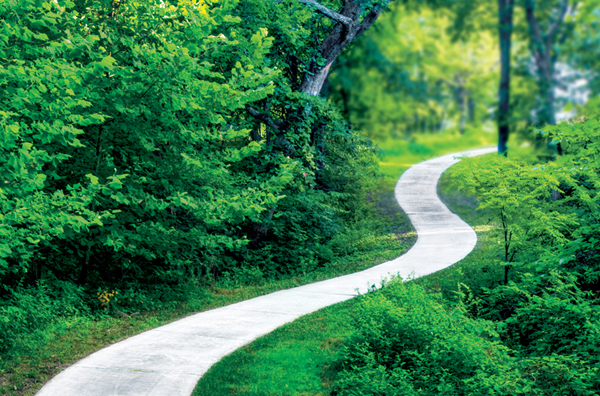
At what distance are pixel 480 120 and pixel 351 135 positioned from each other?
10.3m

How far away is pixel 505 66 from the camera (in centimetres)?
486

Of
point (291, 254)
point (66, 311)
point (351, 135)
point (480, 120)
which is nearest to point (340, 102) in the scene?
point (351, 135)

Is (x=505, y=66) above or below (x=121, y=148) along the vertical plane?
above

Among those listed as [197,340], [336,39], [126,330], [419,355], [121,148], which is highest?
[336,39]

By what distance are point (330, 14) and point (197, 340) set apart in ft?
27.9

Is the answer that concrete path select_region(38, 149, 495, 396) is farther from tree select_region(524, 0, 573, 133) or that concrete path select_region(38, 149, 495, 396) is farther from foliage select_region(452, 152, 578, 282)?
tree select_region(524, 0, 573, 133)

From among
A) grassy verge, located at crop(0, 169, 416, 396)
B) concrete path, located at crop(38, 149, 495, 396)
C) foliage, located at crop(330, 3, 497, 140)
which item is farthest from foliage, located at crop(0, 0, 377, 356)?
foliage, located at crop(330, 3, 497, 140)

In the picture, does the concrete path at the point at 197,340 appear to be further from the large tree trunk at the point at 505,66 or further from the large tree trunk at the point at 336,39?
the large tree trunk at the point at 336,39

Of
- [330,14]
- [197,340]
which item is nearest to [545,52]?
[197,340]

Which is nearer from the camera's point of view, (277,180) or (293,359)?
(293,359)

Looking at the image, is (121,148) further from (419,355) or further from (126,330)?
(419,355)

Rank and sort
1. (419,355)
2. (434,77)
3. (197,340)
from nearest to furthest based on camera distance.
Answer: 1. (419,355)
2. (434,77)
3. (197,340)

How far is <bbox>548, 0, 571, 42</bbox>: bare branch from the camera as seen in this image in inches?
190

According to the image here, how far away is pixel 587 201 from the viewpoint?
6.82 meters
